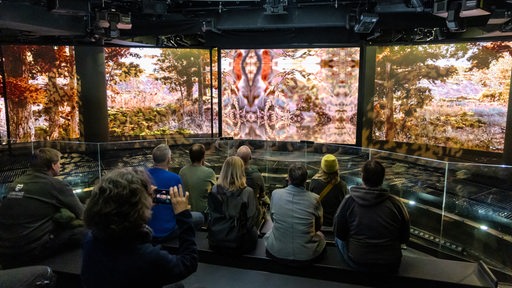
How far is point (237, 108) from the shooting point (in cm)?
804

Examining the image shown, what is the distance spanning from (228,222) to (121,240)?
1721 millimetres

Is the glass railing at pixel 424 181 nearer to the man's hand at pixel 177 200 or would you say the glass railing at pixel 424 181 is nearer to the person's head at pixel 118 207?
the man's hand at pixel 177 200

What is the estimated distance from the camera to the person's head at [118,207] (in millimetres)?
1512

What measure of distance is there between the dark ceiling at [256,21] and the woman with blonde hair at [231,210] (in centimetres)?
363

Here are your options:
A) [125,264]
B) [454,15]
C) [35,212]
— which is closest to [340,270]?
[125,264]

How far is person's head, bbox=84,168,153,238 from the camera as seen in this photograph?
1512mm

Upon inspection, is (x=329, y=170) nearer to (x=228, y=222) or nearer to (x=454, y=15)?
(x=228, y=222)

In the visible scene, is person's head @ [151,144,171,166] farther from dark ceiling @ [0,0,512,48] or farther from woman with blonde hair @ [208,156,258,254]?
dark ceiling @ [0,0,512,48]

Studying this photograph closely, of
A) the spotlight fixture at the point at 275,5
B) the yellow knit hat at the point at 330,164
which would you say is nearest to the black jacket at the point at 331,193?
the yellow knit hat at the point at 330,164

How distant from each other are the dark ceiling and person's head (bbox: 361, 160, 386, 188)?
2979mm

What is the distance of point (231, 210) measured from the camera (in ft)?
10.3

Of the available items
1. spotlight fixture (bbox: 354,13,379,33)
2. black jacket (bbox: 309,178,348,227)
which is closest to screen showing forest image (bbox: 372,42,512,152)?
spotlight fixture (bbox: 354,13,379,33)

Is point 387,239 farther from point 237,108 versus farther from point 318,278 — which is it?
point 237,108

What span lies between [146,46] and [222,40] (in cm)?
168
